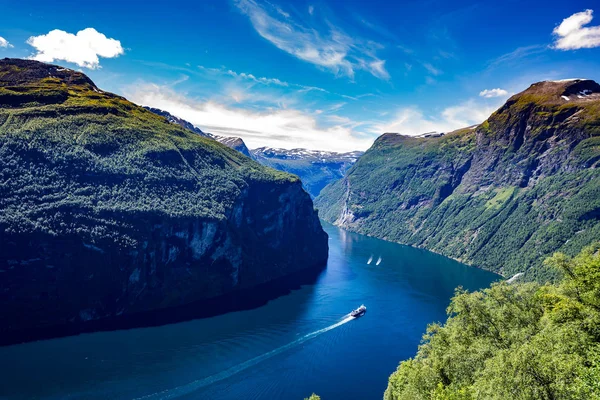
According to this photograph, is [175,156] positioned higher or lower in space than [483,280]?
higher

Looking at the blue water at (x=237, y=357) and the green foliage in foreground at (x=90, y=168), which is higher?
the green foliage in foreground at (x=90, y=168)

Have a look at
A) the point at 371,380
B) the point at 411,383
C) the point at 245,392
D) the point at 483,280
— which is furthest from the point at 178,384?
the point at 483,280

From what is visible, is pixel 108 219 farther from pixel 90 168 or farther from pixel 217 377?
pixel 217 377

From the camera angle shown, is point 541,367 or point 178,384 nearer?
point 541,367

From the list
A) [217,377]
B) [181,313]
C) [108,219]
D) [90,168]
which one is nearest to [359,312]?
[181,313]

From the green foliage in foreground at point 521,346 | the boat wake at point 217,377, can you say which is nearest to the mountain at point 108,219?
the boat wake at point 217,377

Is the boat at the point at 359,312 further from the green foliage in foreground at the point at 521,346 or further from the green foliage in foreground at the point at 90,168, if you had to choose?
the green foliage in foreground at the point at 90,168

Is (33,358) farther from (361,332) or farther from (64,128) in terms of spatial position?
(64,128)
